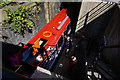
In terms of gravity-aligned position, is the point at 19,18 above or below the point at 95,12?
below

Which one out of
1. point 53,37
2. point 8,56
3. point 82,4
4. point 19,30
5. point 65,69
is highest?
point 82,4

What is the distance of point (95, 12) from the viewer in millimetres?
6090

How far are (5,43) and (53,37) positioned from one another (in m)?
2.77

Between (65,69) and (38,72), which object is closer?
(38,72)

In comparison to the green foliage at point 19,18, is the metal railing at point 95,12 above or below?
above

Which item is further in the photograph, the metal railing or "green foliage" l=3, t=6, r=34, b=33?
the metal railing

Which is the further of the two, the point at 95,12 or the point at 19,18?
the point at 95,12

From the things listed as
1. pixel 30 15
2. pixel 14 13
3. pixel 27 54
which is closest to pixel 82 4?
pixel 30 15

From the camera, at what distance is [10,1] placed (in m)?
4.42

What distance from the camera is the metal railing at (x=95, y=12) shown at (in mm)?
5692

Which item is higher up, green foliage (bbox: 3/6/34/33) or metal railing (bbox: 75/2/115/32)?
metal railing (bbox: 75/2/115/32)

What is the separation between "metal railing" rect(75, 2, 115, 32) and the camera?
5.69 meters

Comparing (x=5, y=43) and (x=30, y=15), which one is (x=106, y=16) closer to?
(x=30, y=15)

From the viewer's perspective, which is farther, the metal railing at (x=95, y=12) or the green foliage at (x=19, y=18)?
the metal railing at (x=95, y=12)
